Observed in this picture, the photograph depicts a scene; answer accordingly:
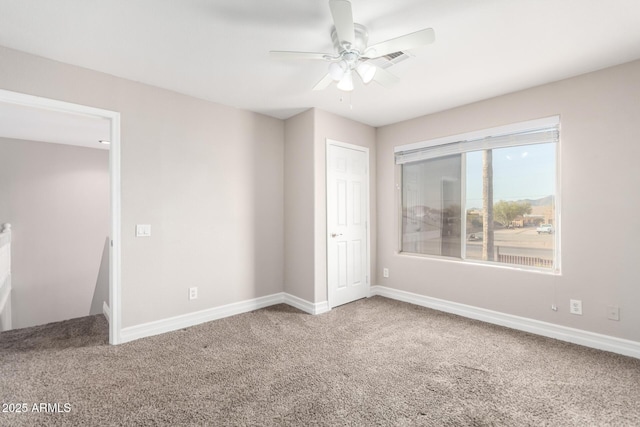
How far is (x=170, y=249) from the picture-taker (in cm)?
301

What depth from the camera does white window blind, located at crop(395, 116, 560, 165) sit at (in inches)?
113

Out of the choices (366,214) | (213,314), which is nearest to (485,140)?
(366,214)

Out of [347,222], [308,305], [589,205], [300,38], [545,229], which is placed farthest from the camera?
[347,222]

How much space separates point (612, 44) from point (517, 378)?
2573 mm

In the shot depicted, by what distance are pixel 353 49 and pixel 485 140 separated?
2155 millimetres

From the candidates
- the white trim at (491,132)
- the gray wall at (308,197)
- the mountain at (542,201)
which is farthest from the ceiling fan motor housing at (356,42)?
the mountain at (542,201)

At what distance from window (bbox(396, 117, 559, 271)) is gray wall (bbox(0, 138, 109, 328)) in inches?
202

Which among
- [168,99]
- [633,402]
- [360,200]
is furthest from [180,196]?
[633,402]

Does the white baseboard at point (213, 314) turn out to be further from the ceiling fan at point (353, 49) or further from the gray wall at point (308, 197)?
the ceiling fan at point (353, 49)

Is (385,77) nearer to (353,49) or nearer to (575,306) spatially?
(353,49)

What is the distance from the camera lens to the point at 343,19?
62.6 inches

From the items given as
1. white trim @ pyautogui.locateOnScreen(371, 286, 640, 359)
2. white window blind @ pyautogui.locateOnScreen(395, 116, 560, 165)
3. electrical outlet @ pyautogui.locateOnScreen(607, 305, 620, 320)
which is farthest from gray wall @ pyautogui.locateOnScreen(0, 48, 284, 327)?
electrical outlet @ pyautogui.locateOnScreen(607, 305, 620, 320)

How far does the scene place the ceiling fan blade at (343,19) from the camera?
4.84 ft

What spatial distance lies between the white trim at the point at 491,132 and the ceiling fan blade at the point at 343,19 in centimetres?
220
